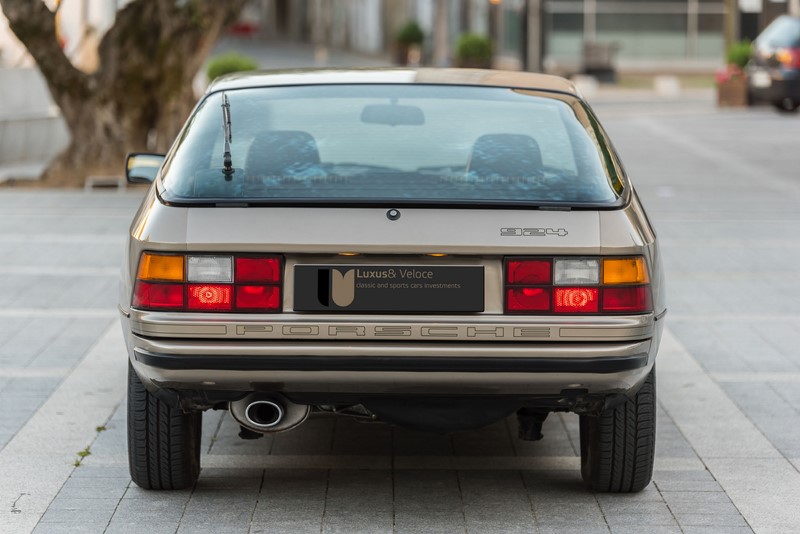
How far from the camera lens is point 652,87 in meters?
39.0

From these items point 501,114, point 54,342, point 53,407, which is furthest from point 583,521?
point 54,342

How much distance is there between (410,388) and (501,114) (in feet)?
4.08

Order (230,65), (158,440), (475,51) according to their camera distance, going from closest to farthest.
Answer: (158,440) → (230,65) → (475,51)

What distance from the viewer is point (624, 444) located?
507 cm

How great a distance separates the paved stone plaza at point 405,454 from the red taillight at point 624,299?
0.73 metres

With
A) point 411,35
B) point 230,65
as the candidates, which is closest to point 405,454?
point 230,65

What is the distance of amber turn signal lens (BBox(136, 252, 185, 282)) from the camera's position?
4586 mm

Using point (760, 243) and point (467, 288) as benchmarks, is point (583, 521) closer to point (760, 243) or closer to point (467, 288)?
point (467, 288)

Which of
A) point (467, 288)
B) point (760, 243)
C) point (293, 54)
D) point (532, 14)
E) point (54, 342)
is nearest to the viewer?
point (467, 288)

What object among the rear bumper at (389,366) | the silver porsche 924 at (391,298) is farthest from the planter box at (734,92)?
the rear bumper at (389,366)

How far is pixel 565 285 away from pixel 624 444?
0.75 metres

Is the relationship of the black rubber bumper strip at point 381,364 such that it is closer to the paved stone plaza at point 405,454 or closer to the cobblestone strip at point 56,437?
the paved stone plaza at point 405,454

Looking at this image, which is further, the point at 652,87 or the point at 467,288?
the point at 652,87

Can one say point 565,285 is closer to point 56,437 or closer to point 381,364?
point 381,364
